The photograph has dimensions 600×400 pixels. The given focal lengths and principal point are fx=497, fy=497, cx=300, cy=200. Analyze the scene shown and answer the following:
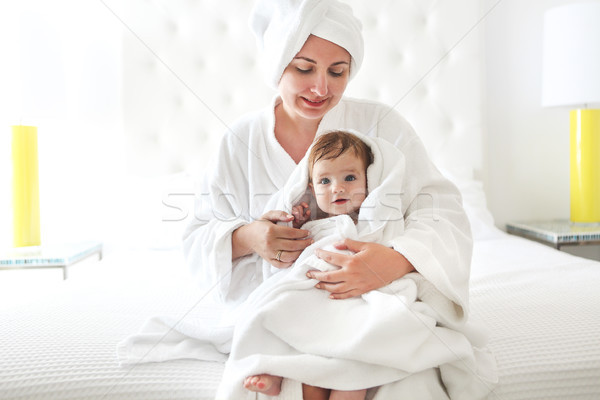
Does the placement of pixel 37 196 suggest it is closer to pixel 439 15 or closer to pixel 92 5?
pixel 92 5

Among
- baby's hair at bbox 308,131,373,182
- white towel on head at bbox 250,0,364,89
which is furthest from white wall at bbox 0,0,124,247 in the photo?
baby's hair at bbox 308,131,373,182

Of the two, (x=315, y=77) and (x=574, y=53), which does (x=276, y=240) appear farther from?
(x=574, y=53)

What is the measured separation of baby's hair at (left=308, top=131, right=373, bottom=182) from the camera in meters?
1.33

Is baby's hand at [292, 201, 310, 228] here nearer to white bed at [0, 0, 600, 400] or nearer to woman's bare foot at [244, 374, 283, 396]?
white bed at [0, 0, 600, 400]

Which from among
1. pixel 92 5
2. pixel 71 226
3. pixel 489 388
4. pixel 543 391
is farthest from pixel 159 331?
pixel 92 5

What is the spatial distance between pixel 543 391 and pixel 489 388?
15 centimetres

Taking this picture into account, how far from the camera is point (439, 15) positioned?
2732 millimetres

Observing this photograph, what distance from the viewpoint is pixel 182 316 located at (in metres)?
1.49

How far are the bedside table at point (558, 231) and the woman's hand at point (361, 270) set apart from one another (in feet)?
5.51

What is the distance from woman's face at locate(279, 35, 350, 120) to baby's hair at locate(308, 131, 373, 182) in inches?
3.6

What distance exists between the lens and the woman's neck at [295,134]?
1558mm

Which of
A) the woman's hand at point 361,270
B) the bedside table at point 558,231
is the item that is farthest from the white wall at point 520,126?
the woman's hand at point 361,270

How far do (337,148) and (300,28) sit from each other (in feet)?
1.11

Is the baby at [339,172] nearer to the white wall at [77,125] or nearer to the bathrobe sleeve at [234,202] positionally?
the bathrobe sleeve at [234,202]
